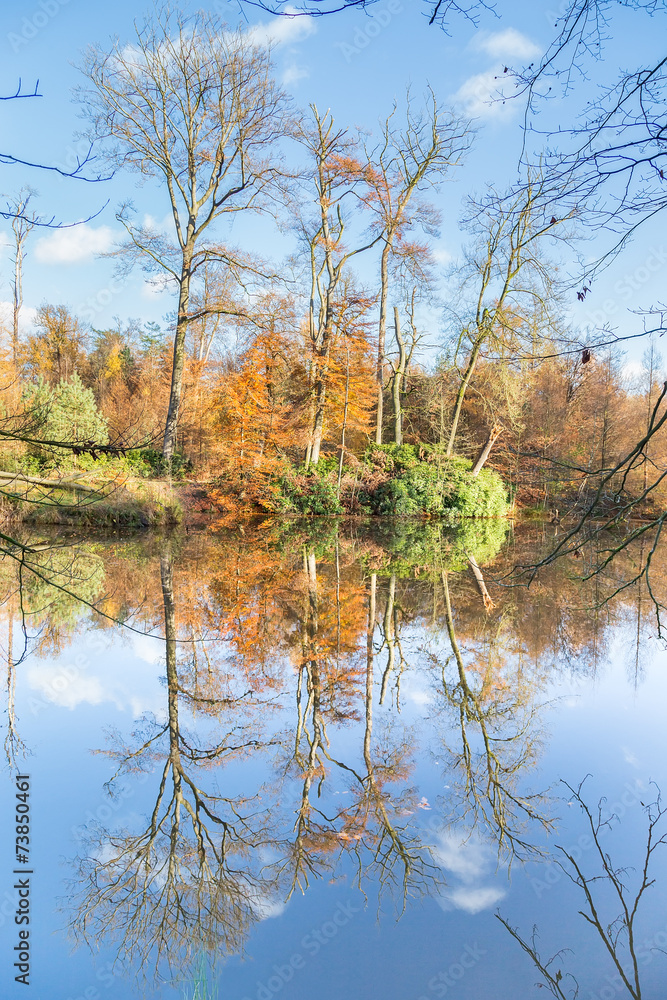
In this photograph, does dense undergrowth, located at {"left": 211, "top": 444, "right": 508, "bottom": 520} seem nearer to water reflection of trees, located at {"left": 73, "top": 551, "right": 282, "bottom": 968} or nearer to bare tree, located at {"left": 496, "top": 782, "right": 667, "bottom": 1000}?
water reflection of trees, located at {"left": 73, "top": 551, "right": 282, "bottom": 968}

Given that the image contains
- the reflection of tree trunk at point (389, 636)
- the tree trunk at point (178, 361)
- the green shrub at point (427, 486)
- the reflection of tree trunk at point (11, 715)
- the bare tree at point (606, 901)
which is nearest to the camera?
the bare tree at point (606, 901)

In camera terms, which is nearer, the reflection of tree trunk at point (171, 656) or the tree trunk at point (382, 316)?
the reflection of tree trunk at point (171, 656)

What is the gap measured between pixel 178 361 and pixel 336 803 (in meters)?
17.5

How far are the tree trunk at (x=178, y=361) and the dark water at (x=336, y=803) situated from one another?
12212mm

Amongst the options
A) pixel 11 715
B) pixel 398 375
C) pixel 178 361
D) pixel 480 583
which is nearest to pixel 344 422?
pixel 398 375

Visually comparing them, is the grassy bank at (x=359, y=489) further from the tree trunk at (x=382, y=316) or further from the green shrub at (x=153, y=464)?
the tree trunk at (x=382, y=316)

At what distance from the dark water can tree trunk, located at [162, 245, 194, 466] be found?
12212 mm

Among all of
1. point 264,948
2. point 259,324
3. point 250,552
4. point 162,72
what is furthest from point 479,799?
point 162,72

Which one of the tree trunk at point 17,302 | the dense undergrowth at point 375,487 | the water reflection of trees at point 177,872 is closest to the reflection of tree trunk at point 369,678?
the water reflection of trees at point 177,872

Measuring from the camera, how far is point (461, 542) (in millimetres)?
14469

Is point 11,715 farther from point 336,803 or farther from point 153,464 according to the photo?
point 153,464

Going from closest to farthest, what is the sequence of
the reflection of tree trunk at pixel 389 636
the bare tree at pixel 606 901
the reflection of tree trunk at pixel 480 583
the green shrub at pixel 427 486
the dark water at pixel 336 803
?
the bare tree at pixel 606 901 < the dark water at pixel 336 803 < the reflection of tree trunk at pixel 389 636 < the reflection of tree trunk at pixel 480 583 < the green shrub at pixel 427 486

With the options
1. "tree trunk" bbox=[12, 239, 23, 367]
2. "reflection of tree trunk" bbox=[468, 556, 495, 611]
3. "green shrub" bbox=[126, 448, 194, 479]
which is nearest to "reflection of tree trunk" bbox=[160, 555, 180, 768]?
"reflection of tree trunk" bbox=[468, 556, 495, 611]

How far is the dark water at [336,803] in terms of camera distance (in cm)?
223
